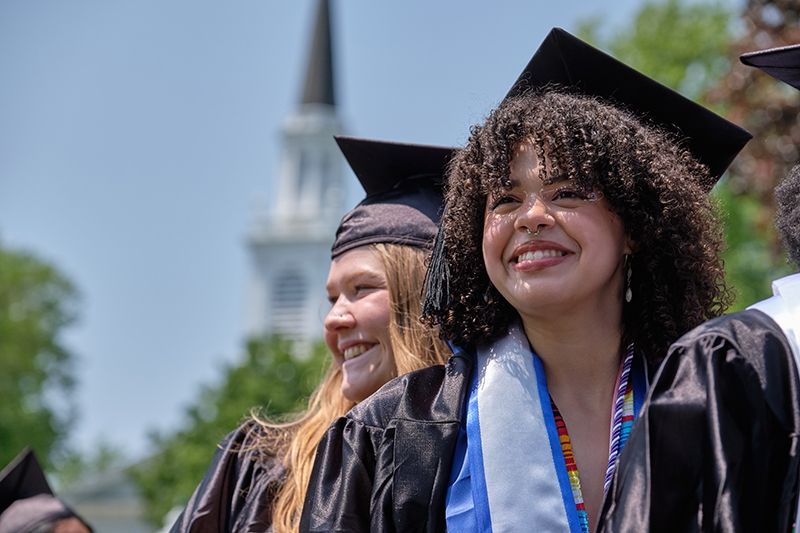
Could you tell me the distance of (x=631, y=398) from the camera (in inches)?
110

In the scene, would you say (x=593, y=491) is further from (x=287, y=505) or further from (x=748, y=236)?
(x=748, y=236)

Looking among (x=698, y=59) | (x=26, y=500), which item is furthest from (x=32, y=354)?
(x=26, y=500)

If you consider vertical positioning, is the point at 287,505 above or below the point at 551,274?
below

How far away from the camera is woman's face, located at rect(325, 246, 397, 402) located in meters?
3.64

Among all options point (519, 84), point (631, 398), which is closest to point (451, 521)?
point (631, 398)

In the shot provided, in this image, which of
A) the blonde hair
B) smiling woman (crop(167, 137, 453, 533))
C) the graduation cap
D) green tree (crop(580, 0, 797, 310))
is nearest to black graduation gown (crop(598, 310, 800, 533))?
the blonde hair

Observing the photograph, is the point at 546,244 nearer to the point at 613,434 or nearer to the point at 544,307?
the point at 544,307

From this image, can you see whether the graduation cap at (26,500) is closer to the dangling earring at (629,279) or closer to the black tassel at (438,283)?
the black tassel at (438,283)

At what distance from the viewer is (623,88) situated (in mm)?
3070

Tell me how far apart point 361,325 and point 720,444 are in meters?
1.87

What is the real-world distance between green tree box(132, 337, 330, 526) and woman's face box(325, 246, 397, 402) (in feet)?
78.1

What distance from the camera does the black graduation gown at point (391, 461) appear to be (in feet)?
8.31

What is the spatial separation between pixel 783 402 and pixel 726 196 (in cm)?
1448

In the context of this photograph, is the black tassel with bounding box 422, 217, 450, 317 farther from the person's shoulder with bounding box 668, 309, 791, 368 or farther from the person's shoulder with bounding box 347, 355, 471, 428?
the person's shoulder with bounding box 668, 309, 791, 368
